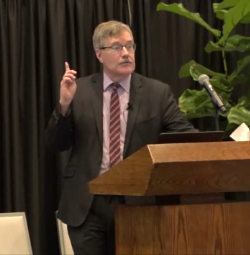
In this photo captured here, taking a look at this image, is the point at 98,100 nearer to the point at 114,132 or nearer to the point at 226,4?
the point at 114,132

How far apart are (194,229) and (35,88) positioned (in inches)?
82.1

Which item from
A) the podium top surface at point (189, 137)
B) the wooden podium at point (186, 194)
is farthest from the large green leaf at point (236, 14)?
the wooden podium at point (186, 194)

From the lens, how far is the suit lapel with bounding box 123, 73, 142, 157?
2.57 m

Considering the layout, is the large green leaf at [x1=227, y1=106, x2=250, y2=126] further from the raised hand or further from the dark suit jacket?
the raised hand

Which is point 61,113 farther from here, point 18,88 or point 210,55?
point 210,55

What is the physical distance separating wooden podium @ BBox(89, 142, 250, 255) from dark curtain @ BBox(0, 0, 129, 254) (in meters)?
1.81

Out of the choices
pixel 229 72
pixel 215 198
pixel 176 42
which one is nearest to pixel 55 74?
pixel 176 42

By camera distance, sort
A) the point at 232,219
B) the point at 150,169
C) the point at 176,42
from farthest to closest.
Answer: the point at 176,42
the point at 232,219
the point at 150,169

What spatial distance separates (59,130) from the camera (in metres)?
2.52

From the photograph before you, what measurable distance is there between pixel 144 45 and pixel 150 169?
2242mm

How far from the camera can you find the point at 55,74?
12.3 feet

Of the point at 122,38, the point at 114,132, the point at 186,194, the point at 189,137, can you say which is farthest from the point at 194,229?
the point at 122,38

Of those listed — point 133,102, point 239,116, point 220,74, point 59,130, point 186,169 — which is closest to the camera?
point 186,169

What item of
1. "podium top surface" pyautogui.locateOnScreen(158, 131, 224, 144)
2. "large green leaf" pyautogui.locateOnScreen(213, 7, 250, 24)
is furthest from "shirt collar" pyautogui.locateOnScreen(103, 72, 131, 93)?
"large green leaf" pyautogui.locateOnScreen(213, 7, 250, 24)
